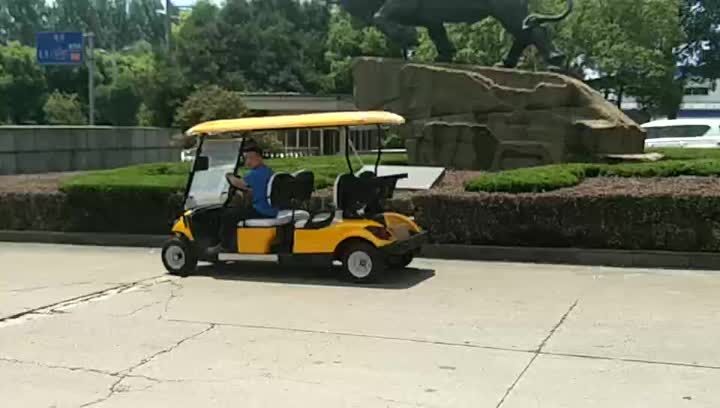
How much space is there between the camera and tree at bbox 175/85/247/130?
36.5 m

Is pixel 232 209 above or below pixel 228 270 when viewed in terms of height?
above

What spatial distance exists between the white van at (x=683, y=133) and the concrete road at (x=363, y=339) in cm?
1510

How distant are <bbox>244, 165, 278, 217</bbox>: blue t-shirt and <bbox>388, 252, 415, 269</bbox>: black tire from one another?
1407mm

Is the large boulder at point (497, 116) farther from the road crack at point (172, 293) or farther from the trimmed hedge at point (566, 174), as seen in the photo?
the road crack at point (172, 293)

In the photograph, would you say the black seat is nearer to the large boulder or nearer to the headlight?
the headlight

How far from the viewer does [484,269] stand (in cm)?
984

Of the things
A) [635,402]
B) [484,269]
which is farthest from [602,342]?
[484,269]

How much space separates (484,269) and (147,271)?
3817 millimetres

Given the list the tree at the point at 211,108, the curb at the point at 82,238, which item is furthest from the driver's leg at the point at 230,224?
the tree at the point at 211,108

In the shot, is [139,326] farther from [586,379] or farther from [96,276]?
[586,379]

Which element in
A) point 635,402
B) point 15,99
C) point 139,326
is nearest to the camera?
point 635,402

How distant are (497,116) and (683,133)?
1029 cm

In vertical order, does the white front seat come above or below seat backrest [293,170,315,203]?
below

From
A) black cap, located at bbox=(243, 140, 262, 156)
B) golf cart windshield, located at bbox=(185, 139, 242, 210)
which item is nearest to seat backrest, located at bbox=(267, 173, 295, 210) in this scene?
black cap, located at bbox=(243, 140, 262, 156)
